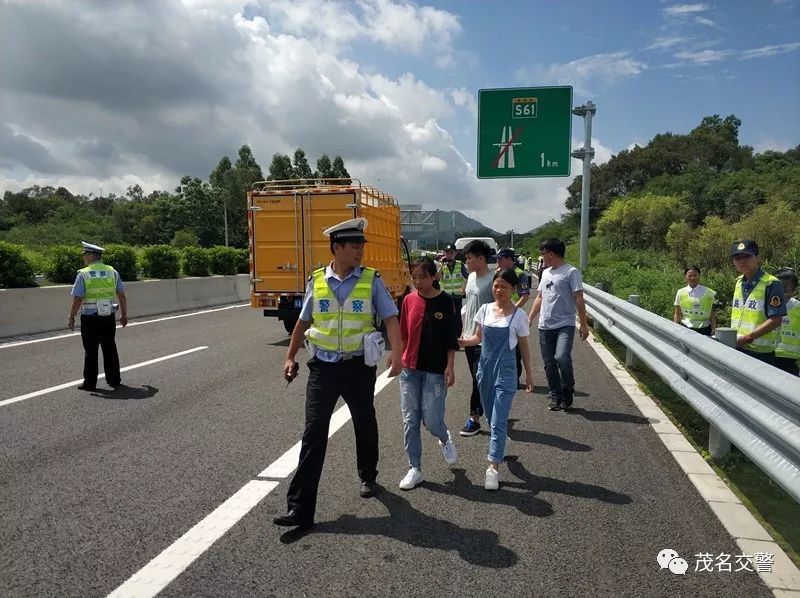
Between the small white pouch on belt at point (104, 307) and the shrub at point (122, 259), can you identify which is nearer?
the small white pouch on belt at point (104, 307)

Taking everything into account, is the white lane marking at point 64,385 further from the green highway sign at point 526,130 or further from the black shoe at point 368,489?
the green highway sign at point 526,130

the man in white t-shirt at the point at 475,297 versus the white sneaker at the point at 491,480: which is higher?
the man in white t-shirt at the point at 475,297

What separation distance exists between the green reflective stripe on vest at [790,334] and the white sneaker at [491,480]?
9.52 ft

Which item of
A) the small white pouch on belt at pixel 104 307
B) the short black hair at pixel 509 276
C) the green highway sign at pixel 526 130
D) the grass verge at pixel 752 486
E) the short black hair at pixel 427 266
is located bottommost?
the grass verge at pixel 752 486

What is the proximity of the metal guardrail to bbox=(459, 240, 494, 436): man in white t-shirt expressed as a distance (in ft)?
5.40

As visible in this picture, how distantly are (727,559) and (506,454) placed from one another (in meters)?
1.90

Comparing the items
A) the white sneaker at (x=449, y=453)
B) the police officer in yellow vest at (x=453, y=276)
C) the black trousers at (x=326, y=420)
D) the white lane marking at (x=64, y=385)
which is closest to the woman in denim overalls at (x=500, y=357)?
the white sneaker at (x=449, y=453)

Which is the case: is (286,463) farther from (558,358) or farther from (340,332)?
(558,358)

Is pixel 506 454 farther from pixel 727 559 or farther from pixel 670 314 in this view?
pixel 670 314

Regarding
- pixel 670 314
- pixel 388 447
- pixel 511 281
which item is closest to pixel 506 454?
pixel 388 447

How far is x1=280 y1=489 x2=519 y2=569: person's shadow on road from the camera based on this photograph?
3.24 meters

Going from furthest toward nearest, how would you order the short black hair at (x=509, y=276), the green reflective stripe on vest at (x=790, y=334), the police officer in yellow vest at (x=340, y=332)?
the green reflective stripe on vest at (x=790, y=334)
the short black hair at (x=509, y=276)
the police officer in yellow vest at (x=340, y=332)

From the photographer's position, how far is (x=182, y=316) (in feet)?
48.6

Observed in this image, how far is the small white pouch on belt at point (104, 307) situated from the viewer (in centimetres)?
710
